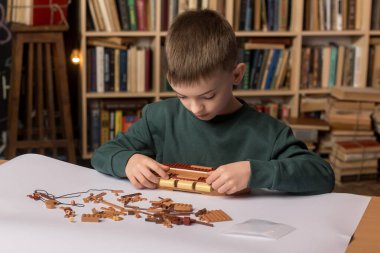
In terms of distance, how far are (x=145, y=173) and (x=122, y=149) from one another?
7.0 inches

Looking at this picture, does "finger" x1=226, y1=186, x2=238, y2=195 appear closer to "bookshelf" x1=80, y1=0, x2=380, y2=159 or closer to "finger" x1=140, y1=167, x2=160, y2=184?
"finger" x1=140, y1=167, x2=160, y2=184

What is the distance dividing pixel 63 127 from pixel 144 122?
2.01 metres

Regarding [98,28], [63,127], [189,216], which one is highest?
[98,28]

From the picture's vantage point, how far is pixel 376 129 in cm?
354

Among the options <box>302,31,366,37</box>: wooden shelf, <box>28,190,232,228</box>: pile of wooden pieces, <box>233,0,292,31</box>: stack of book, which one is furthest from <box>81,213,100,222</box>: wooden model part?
<box>302,31,366,37</box>: wooden shelf

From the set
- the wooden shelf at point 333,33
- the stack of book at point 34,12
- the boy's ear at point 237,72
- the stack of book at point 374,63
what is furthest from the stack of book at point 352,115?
the boy's ear at point 237,72

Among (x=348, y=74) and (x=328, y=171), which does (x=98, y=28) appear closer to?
(x=348, y=74)

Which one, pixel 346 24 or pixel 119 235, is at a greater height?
pixel 346 24

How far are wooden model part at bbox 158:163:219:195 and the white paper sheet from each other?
0.05 feet

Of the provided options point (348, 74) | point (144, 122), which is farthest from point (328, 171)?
point (348, 74)

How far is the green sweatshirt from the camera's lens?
3.85ft

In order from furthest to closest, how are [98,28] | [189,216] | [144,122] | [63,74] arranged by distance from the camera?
[98,28] → [63,74] → [144,122] → [189,216]

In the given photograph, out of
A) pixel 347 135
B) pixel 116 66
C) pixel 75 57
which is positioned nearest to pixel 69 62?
pixel 75 57

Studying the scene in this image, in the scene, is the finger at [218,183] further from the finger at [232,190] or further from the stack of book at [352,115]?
the stack of book at [352,115]
